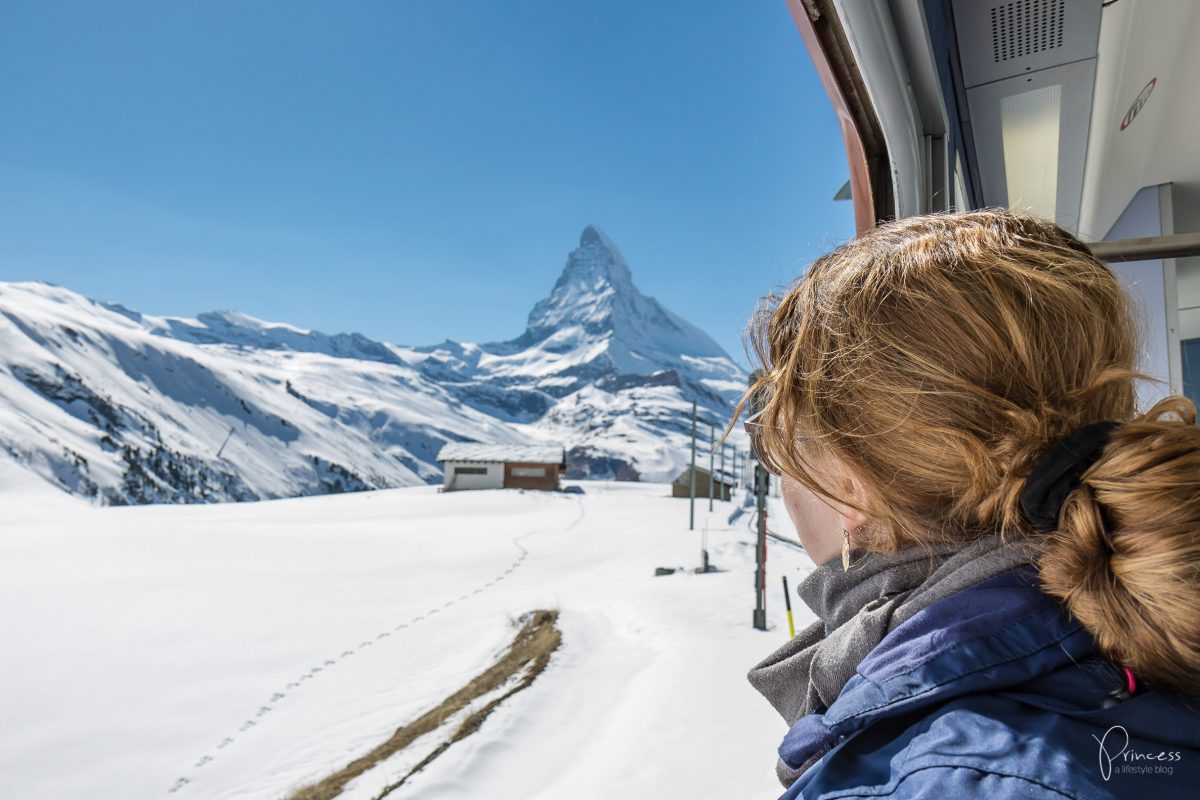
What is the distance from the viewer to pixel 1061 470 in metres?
0.70

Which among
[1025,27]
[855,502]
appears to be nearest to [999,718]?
[855,502]

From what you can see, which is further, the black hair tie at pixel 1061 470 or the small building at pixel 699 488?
the small building at pixel 699 488

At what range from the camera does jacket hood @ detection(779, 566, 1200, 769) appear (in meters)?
0.64

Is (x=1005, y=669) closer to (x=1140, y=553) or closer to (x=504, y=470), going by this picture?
(x=1140, y=553)

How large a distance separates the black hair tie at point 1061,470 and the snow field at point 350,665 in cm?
434

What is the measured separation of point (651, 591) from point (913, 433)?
12.6 metres

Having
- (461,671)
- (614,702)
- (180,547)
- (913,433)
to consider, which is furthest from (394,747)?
(180,547)

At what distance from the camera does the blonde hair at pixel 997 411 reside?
64 centimetres

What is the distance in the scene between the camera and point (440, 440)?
14900 cm

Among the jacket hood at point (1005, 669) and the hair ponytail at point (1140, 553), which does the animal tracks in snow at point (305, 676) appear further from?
the hair ponytail at point (1140, 553)

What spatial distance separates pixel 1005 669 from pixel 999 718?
5 centimetres

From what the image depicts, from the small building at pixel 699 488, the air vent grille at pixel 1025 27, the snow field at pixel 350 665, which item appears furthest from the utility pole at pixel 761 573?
the small building at pixel 699 488

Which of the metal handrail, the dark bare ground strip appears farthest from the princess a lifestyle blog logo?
Result: the dark bare ground strip

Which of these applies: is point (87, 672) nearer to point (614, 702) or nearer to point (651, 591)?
point (614, 702)
